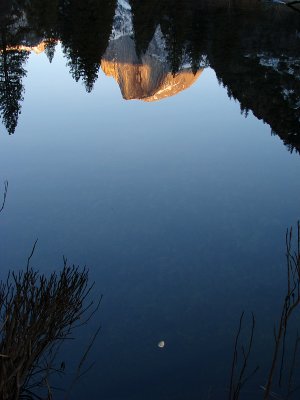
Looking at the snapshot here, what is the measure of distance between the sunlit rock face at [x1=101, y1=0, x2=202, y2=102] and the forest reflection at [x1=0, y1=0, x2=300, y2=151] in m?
0.58

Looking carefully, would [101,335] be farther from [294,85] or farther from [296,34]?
[296,34]

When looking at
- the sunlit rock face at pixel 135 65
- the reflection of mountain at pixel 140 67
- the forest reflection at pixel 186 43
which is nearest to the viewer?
the forest reflection at pixel 186 43

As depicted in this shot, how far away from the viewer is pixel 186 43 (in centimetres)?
5903

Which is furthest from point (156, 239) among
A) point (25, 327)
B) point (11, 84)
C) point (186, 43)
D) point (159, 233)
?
point (186, 43)

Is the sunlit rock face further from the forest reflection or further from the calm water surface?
the calm water surface

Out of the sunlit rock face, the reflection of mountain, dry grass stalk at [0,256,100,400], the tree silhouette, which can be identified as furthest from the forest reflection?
dry grass stalk at [0,256,100,400]

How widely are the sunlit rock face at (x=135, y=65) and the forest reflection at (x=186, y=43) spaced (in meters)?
0.58

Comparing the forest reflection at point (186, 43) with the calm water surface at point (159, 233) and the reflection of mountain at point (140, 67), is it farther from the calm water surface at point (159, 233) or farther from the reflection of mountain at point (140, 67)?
the reflection of mountain at point (140, 67)

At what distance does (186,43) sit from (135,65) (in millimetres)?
97893

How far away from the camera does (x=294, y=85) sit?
4656 centimetres

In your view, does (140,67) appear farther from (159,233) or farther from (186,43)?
(159,233)

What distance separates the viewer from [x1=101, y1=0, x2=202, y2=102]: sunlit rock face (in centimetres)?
5630

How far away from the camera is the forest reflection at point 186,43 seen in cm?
4069

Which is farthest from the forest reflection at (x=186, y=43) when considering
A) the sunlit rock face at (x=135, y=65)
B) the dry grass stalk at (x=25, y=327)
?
the dry grass stalk at (x=25, y=327)
